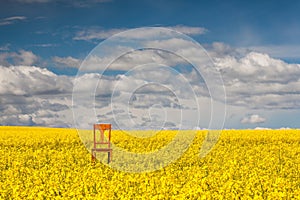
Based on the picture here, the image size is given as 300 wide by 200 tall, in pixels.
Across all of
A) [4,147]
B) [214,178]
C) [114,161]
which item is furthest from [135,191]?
[4,147]

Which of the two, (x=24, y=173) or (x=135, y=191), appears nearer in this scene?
(x=135, y=191)

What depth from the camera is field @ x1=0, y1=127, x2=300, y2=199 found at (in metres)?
12.7

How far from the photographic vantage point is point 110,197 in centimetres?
1191

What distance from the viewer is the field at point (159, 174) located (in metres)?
12.7

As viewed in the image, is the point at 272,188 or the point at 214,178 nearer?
the point at 272,188

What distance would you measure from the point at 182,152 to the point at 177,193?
13.7 m

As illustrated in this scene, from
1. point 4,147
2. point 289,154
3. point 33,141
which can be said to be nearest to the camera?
point 289,154

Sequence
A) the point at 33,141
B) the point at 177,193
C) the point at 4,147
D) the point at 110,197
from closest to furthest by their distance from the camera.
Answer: the point at 110,197, the point at 177,193, the point at 4,147, the point at 33,141

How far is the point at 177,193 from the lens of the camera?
12688 mm

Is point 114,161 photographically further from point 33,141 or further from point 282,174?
point 33,141

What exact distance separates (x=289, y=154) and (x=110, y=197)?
16.3 metres

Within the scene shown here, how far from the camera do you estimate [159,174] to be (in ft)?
58.5

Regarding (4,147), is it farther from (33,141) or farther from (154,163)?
(154,163)

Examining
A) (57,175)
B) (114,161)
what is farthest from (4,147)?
(57,175)
